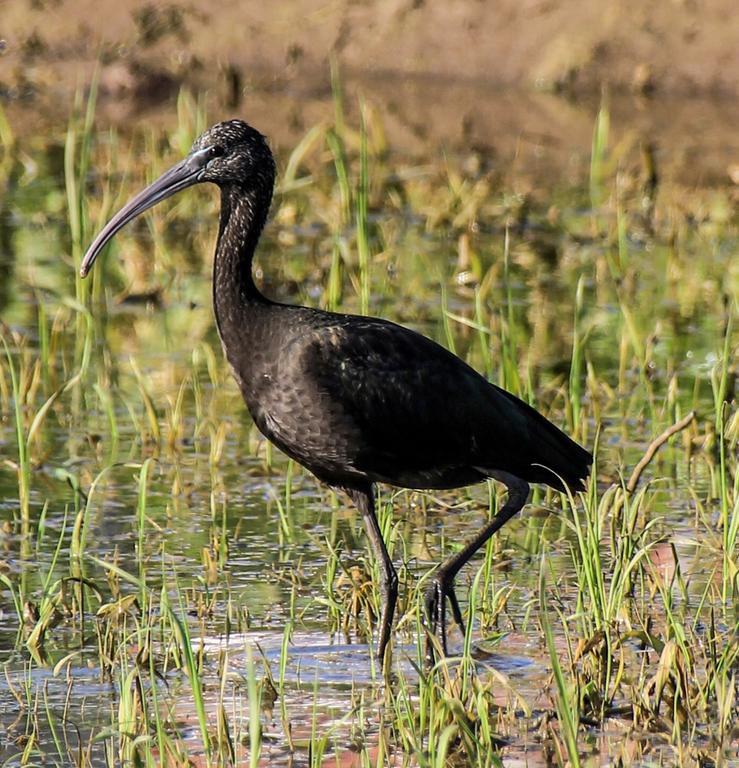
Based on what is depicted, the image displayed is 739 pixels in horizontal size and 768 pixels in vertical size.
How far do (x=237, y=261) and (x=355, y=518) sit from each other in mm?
1489

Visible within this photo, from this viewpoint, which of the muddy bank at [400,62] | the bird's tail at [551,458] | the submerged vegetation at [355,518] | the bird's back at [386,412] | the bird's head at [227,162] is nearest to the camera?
the submerged vegetation at [355,518]

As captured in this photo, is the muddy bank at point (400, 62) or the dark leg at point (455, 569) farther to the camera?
the muddy bank at point (400, 62)

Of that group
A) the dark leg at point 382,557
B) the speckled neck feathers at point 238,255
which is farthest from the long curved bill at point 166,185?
the dark leg at point 382,557

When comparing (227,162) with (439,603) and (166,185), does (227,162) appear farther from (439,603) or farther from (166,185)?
(439,603)

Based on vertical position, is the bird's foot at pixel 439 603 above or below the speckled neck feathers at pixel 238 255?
below

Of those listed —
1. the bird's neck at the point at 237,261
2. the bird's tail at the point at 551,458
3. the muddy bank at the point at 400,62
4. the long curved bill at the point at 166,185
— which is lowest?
the bird's tail at the point at 551,458

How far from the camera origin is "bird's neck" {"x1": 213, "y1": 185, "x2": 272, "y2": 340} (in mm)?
6102

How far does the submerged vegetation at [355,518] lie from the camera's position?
5.18 meters

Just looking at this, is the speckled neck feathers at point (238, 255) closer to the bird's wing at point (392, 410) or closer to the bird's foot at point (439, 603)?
the bird's wing at point (392, 410)

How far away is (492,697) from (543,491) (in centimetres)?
231

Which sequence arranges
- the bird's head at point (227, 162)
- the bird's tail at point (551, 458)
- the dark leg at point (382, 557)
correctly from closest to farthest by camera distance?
the dark leg at point (382, 557) < the bird's tail at point (551, 458) < the bird's head at point (227, 162)

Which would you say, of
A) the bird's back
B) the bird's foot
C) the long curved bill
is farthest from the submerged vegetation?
the long curved bill

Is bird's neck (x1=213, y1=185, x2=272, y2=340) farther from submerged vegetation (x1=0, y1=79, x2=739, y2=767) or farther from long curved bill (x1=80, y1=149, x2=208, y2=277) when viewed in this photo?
submerged vegetation (x1=0, y1=79, x2=739, y2=767)

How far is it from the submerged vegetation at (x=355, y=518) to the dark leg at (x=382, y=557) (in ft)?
0.46
